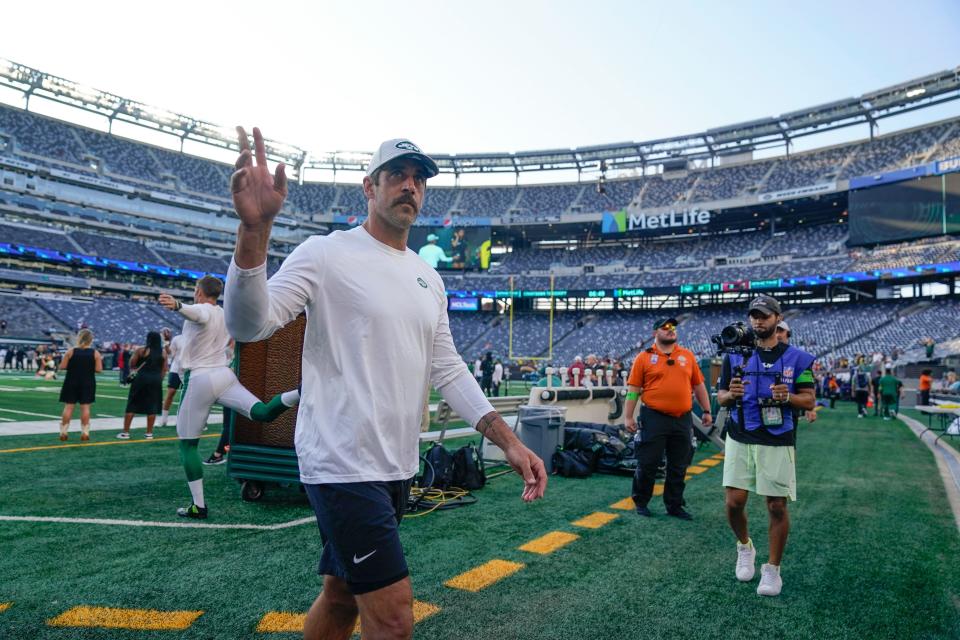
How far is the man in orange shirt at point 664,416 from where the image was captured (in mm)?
5793

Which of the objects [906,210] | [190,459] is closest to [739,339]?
[190,459]

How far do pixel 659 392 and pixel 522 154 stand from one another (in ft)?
172

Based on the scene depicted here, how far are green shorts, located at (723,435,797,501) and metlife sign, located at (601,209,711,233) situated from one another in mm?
47453

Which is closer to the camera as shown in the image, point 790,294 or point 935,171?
point 935,171

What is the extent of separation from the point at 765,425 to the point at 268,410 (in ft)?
13.1

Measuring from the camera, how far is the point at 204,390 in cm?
505

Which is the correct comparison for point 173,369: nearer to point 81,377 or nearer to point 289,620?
point 81,377

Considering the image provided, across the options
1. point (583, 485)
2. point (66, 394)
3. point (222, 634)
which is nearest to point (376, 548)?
point (222, 634)

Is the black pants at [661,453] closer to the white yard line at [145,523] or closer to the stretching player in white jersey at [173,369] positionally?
the white yard line at [145,523]

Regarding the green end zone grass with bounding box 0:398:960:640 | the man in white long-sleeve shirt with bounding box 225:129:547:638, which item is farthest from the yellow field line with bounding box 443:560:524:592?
the man in white long-sleeve shirt with bounding box 225:129:547:638

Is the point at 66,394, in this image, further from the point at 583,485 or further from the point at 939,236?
the point at 939,236

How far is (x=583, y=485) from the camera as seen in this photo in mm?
7102

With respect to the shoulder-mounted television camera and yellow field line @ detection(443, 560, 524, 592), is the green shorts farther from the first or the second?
yellow field line @ detection(443, 560, 524, 592)

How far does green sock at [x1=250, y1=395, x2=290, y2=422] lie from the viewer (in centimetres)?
507
